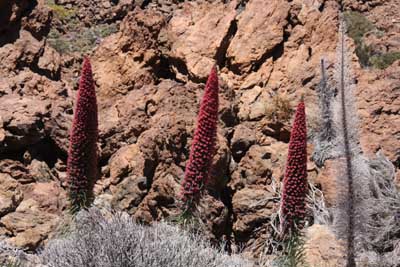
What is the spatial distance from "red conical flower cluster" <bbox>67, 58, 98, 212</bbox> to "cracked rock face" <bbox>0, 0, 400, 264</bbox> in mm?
1432

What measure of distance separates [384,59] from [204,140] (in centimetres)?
671

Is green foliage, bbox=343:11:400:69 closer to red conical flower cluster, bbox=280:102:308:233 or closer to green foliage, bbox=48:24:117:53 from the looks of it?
green foliage, bbox=48:24:117:53

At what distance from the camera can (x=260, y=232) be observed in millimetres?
8039

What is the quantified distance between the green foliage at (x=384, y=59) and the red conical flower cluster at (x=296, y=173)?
5.89 metres

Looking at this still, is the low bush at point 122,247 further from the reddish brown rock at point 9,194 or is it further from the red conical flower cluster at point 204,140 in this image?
the reddish brown rock at point 9,194

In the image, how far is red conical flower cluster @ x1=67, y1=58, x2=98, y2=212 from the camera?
554 centimetres

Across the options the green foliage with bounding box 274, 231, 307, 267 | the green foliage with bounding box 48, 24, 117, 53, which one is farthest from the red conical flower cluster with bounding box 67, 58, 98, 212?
the green foliage with bounding box 48, 24, 117, 53

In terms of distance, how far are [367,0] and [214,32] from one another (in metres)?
5.52

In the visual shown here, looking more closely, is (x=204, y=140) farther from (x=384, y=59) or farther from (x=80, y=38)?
(x=80, y=38)

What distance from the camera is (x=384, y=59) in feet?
35.1

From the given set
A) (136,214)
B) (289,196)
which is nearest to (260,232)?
(136,214)

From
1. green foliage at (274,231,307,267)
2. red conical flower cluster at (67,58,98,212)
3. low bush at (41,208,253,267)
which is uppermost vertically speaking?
red conical flower cluster at (67,58,98,212)

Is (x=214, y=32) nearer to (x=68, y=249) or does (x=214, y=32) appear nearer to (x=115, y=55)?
(x=115, y=55)

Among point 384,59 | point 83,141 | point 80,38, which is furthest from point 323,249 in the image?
point 80,38
